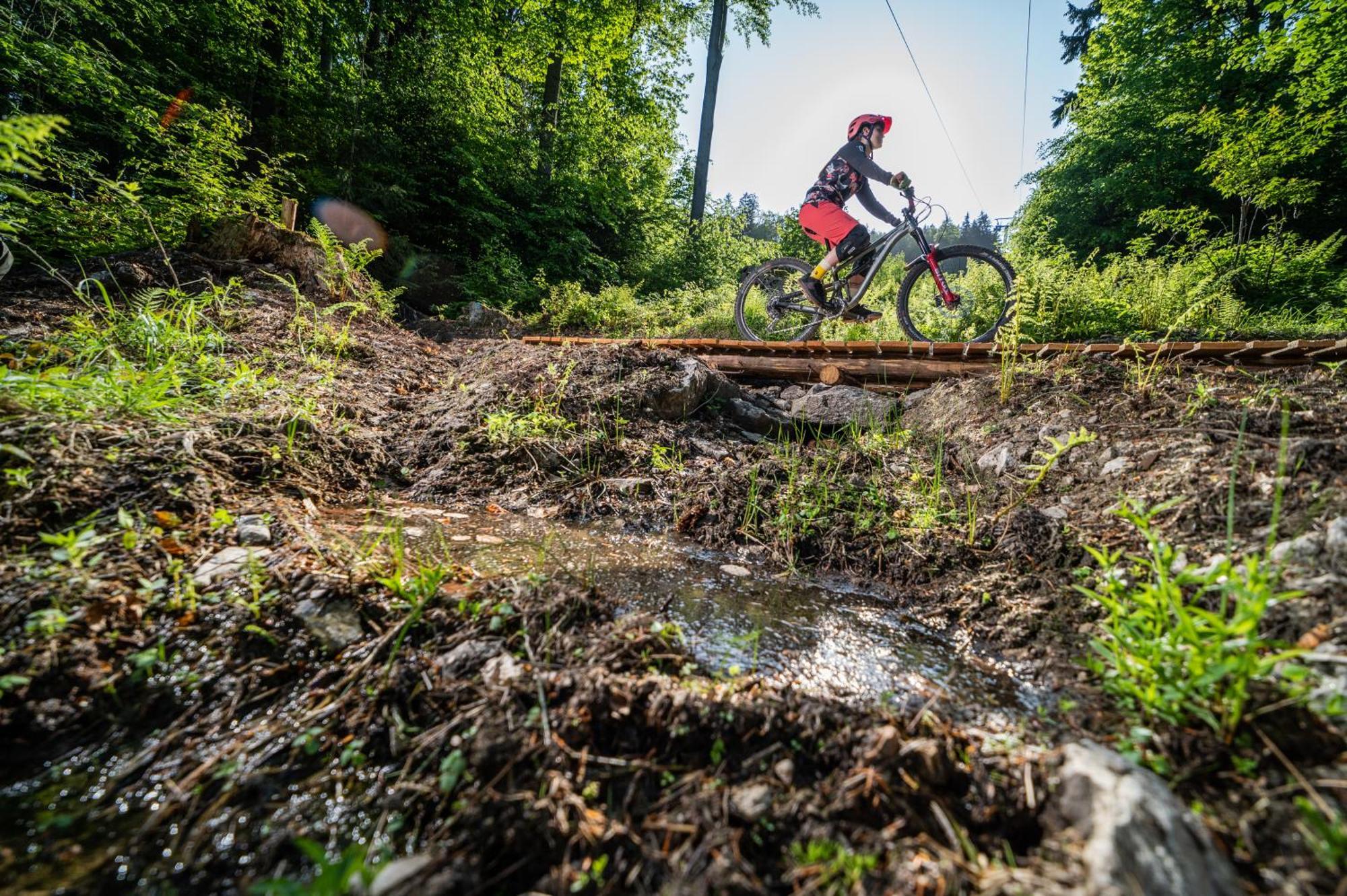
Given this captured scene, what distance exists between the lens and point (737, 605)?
1979mm

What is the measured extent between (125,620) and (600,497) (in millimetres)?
2011

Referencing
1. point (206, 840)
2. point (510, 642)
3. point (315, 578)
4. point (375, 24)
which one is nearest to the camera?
point (206, 840)

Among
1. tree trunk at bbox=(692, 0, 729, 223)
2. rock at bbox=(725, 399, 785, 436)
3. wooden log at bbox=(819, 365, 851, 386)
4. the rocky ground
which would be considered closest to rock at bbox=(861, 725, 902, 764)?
the rocky ground

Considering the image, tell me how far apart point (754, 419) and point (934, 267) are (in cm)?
269

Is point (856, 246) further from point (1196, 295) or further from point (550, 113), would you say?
point (550, 113)

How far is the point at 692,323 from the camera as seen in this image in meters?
9.03

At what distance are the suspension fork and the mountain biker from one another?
1.03ft

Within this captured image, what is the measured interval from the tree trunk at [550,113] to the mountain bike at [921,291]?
8.15 meters

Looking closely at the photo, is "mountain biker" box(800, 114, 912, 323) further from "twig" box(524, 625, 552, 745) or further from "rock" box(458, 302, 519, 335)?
"twig" box(524, 625, 552, 745)

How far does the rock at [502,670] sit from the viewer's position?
124 centimetres

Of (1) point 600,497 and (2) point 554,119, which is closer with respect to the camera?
(1) point 600,497

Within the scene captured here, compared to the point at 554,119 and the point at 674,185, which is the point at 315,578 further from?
the point at 674,185

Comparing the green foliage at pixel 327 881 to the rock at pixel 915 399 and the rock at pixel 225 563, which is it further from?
the rock at pixel 915 399

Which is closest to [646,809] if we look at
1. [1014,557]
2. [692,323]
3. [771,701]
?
[771,701]
